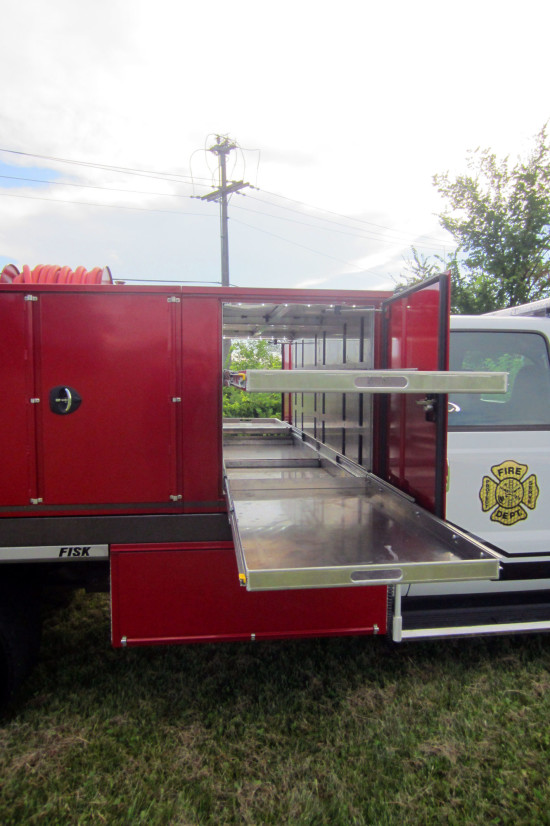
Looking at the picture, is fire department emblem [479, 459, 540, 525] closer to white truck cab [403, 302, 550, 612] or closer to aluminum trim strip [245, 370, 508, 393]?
white truck cab [403, 302, 550, 612]

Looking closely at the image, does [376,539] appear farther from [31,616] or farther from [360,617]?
[31,616]

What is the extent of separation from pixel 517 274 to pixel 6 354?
870 centimetres

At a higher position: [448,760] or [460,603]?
[460,603]

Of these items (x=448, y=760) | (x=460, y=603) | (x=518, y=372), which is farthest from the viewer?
(x=518, y=372)

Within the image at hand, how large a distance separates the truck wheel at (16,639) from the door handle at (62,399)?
105cm

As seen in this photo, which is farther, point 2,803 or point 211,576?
point 211,576

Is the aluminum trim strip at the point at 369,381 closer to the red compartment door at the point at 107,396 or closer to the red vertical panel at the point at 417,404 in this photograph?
the red vertical panel at the point at 417,404

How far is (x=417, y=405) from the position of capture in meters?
3.29

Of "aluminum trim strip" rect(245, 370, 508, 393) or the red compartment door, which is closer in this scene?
"aluminum trim strip" rect(245, 370, 508, 393)

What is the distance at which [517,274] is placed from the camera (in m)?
9.66

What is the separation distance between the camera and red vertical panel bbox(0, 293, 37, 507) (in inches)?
127

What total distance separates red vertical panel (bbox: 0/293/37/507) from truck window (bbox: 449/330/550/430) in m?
2.69

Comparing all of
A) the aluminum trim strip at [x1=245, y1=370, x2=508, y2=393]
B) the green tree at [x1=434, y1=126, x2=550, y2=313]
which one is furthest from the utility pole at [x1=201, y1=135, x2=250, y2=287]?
the aluminum trim strip at [x1=245, y1=370, x2=508, y2=393]

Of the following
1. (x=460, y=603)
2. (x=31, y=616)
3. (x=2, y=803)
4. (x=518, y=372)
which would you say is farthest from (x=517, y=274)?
(x=2, y=803)
